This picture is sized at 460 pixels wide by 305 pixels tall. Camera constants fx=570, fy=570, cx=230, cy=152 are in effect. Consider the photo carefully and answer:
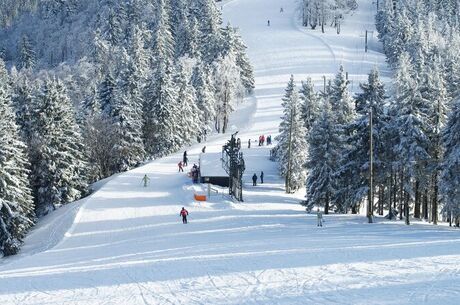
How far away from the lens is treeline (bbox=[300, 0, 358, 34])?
494 feet

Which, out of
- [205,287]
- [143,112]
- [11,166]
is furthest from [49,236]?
[143,112]

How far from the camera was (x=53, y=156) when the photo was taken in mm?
50594

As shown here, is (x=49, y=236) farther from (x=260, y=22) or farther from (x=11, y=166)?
(x=260, y=22)

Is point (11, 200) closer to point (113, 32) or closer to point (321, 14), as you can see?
point (113, 32)

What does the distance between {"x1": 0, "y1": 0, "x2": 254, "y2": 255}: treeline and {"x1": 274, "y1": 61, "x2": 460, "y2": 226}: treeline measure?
2222cm

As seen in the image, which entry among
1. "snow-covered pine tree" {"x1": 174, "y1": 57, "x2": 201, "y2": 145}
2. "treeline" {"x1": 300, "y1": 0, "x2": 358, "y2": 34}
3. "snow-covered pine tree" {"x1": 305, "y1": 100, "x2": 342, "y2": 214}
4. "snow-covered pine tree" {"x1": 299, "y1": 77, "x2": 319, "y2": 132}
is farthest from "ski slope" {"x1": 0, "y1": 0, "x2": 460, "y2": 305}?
"treeline" {"x1": 300, "y1": 0, "x2": 358, "y2": 34}

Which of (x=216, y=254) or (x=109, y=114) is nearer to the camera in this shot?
(x=216, y=254)

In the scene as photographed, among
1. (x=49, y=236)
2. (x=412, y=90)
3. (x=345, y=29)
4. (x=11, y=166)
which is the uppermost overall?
(x=345, y=29)

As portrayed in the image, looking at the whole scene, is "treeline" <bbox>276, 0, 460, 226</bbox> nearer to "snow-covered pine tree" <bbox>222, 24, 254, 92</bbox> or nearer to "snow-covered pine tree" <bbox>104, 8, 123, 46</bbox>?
"snow-covered pine tree" <bbox>222, 24, 254, 92</bbox>

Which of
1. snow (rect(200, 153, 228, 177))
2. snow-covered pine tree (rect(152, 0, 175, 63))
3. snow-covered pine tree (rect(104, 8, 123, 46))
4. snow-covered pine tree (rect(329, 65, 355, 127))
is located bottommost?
snow (rect(200, 153, 228, 177))

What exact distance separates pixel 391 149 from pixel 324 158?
5.62 meters

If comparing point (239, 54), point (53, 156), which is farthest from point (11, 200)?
point (239, 54)

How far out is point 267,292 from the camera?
17.6 metres

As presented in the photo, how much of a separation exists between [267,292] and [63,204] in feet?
119
